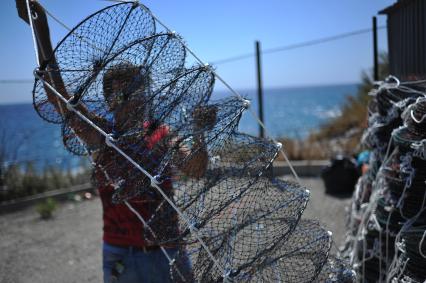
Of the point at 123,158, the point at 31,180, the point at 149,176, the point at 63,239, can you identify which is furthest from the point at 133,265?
the point at 31,180

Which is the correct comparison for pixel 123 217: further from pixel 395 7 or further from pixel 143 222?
pixel 395 7

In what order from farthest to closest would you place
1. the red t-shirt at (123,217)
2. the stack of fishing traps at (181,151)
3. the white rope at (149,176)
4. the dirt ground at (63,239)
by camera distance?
the dirt ground at (63,239) < the red t-shirt at (123,217) < the stack of fishing traps at (181,151) < the white rope at (149,176)

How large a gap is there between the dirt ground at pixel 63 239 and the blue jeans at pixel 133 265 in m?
2.33

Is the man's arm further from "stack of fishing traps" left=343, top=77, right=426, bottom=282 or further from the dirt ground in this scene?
the dirt ground

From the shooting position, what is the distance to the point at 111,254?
246cm

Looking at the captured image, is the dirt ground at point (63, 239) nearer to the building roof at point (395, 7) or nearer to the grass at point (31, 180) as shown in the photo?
the grass at point (31, 180)

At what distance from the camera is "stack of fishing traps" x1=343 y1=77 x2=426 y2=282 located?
2535 millimetres

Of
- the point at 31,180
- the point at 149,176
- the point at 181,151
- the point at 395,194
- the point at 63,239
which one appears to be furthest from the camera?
the point at 31,180

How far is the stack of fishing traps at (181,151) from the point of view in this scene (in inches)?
80.4

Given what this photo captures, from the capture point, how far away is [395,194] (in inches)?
115

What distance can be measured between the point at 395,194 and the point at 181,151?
161cm

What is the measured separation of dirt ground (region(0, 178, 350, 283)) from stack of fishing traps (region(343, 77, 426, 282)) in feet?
5.67

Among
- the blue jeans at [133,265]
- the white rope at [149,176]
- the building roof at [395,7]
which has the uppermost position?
the building roof at [395,7]

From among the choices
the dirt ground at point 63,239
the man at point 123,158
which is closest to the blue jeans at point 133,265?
the man at point 123,158
